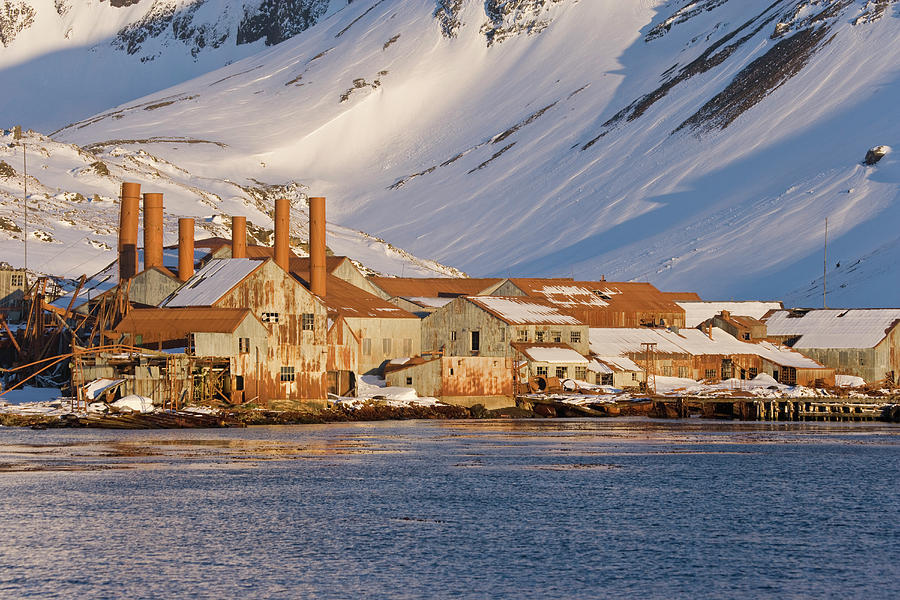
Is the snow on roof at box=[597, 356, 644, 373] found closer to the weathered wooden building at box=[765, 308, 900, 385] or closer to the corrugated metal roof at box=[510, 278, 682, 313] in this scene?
the corrugated metal roof at box=[510, 278, 682, 313]

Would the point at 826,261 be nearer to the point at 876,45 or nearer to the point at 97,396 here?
the point at 876,45

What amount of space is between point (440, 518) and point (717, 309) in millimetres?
71555

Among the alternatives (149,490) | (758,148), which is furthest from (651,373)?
(758,148)

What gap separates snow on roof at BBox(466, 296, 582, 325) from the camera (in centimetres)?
8138

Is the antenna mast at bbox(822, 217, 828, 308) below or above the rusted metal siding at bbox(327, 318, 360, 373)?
above

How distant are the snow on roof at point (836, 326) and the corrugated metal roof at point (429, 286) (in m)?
19.4

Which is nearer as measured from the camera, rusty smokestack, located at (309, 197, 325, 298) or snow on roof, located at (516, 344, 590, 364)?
snow on roof, located at (516, 344, 590, 364)

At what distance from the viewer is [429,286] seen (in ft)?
338

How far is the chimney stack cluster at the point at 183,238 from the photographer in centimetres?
7788

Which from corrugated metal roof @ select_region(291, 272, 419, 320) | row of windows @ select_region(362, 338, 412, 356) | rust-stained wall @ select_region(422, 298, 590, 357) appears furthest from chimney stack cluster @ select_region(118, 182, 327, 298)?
rust-stained wall @ select_region(422, 298, 590, 357)

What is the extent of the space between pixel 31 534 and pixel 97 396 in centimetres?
3048

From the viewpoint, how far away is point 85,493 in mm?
40000

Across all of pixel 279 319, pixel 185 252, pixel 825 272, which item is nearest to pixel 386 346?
pixel 185 252

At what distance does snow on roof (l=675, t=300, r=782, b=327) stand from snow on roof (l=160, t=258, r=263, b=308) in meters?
43.2
